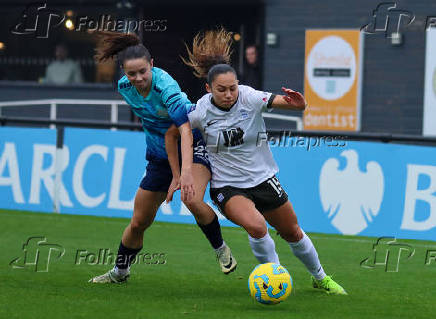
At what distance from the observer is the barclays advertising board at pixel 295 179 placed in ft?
38.2

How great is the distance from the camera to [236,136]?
775cm

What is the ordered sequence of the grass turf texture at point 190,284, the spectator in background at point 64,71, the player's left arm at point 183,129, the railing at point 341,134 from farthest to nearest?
1. the spectator in background at point 64,71
2. the railing at point 341,134
3. the player's left arm at point 183,129
4. the grass turf texture at point 190,284

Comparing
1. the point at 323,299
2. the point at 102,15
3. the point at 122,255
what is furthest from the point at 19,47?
the point at 323,299

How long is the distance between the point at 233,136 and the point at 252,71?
9720 millimetres

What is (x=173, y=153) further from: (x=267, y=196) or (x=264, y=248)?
(x=264, y=248)

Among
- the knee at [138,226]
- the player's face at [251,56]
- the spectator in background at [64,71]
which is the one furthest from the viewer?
the spectator in background at [64,71]

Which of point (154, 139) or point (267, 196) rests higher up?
point (154, 139)

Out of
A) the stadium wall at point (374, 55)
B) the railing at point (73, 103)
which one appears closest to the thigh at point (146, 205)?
the railing at point (73, 103)

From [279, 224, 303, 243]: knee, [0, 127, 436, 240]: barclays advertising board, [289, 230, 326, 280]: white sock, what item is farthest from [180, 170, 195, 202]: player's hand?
[0, 127, 436, 240]: barclays advertising board

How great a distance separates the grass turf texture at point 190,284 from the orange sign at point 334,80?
5838 mm

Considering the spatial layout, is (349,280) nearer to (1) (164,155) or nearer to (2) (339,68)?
(1) (164,155)

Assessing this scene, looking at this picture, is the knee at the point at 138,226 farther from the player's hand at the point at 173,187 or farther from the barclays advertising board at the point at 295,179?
the barclays advertising board at the point at 295,179

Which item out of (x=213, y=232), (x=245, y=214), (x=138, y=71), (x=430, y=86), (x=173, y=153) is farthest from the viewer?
(x=430, y=86)

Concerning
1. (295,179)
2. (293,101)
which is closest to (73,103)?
(295,179)
